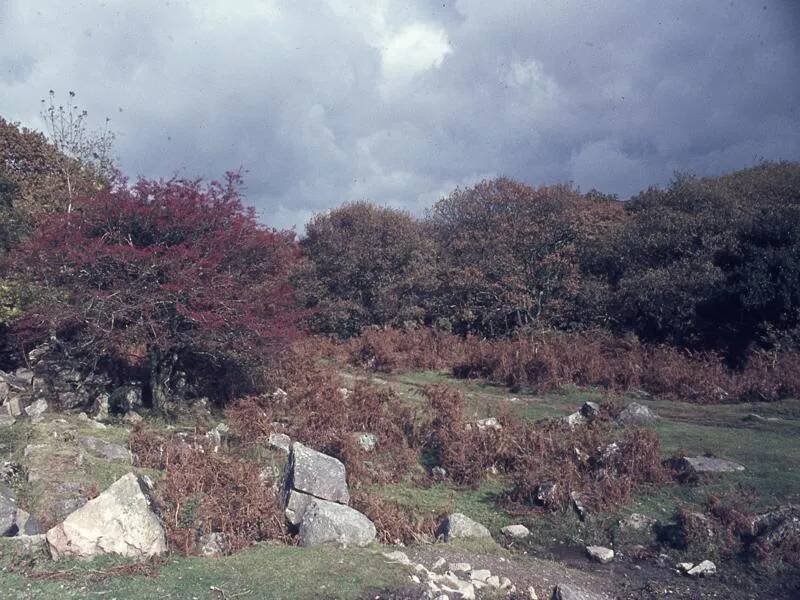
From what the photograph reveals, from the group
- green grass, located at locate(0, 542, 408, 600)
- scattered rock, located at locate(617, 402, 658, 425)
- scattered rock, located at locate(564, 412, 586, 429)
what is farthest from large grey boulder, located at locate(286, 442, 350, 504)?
scattered rock, located at locate(617, 402, 658, 425)

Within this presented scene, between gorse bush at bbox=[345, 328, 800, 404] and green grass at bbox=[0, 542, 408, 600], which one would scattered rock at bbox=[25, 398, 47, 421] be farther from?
gorse bush at bbox=[345, 328, 800, 404]

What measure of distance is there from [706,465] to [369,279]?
15374 mm

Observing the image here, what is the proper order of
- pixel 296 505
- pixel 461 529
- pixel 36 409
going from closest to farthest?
pixel 461 529
pixel 296 505
pixel 36 409

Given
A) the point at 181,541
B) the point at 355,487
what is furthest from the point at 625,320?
the point at 181,541

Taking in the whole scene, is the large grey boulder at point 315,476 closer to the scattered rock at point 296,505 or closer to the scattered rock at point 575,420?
the scattered rock at point 296,505

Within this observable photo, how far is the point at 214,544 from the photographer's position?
784 cm

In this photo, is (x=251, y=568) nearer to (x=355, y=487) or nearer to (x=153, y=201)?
(x=355, y=487)

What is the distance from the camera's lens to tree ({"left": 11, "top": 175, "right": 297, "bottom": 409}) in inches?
476

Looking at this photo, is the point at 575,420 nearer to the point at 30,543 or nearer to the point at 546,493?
the point at 546,493

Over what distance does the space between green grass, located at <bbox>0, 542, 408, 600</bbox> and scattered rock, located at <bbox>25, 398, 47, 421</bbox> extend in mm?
6485

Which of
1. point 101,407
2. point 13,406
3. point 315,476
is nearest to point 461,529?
point 315,476

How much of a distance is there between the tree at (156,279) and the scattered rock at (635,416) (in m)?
6.72

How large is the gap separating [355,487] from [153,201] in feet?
21.8

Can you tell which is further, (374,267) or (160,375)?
(374,267)
